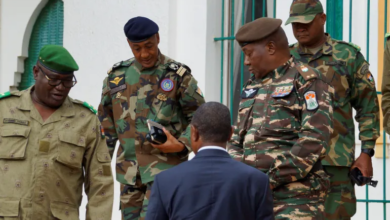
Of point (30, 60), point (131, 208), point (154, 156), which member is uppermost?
point (30, 60)

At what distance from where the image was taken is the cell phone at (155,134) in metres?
5.55

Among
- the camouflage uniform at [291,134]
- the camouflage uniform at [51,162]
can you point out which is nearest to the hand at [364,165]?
the camouflage uniform at [291,134]

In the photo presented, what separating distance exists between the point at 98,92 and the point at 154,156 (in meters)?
1.98

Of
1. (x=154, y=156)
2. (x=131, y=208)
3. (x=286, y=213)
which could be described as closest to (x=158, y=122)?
(x=154, y=156)

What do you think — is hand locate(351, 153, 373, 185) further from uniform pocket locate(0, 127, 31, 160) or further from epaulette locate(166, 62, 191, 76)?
uniform pocket locate(0, 127, 31, 160)

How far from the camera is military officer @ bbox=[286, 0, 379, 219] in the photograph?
545 centimetres

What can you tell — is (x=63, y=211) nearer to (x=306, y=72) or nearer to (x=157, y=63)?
(x=157, y=63)

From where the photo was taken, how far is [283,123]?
186 inches

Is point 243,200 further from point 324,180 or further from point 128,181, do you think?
point 128,181

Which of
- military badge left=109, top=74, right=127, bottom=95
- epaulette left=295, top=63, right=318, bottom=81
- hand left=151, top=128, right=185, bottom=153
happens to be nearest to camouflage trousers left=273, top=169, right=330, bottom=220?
epaulette left=295, top=63, right=318, bottom=81

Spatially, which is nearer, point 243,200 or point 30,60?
point 243,200

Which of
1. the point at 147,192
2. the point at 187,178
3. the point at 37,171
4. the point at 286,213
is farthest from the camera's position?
the point at 147,192

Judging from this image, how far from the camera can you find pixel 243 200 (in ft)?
11.6

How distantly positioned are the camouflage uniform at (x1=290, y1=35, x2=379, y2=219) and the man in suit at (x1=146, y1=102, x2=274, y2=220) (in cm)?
191
